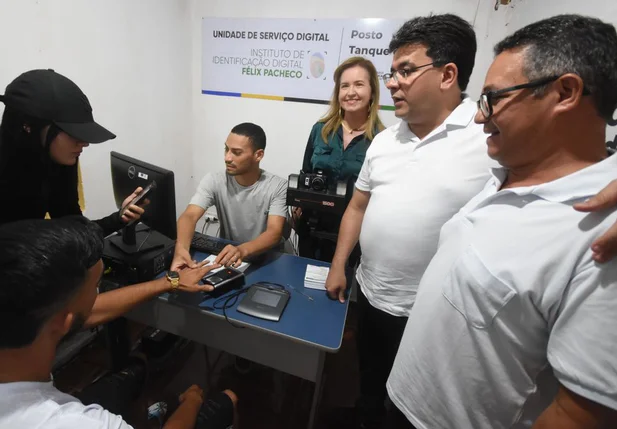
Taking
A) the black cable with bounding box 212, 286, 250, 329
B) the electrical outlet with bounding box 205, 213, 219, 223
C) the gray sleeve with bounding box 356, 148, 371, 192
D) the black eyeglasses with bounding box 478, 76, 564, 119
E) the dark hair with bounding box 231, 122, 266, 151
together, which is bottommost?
the electrical outlet with bounding box 205, 213, 219, 223

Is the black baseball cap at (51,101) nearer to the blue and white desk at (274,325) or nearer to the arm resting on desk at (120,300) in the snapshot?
the arm resting on desk at (120,300)

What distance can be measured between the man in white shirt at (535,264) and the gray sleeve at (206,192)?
1470 mm

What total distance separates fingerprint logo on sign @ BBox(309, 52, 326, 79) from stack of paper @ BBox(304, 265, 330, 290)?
1.68 meters

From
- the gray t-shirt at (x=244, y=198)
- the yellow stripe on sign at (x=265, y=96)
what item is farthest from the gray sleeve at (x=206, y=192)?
the yellow stripe on sign at (x=265, y=96)

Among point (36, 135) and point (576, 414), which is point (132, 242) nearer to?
point (36, 135)

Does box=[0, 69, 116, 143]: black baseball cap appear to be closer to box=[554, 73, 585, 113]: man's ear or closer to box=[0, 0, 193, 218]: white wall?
box=[0, 0, 193, 218]: white wall

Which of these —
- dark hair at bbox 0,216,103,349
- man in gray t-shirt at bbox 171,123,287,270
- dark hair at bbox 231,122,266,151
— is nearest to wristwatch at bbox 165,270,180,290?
man in gray t-shirt at bbox 171,123,287,270

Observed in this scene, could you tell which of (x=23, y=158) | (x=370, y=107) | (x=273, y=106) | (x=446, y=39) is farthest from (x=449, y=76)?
(x=273, y=106)

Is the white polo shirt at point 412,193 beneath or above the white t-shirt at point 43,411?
above

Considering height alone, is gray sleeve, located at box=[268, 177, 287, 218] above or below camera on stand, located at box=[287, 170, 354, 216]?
below

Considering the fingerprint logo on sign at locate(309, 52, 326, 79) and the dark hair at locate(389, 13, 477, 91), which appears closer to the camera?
the dark hair at locate(389, 13, 477, 91)

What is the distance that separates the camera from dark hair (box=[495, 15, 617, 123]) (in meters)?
0.51

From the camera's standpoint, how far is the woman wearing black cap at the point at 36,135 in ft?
3.37

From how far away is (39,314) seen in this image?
63 centimetres
